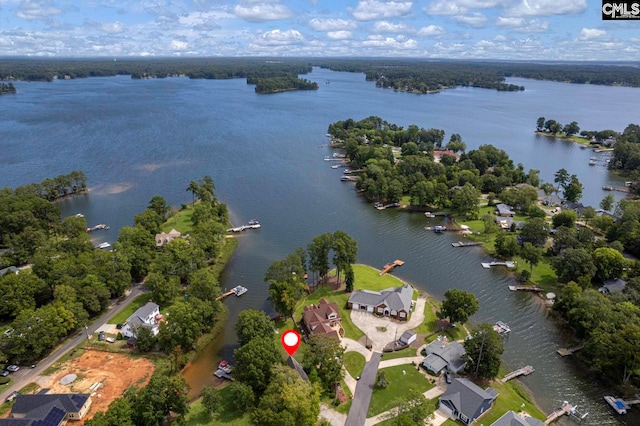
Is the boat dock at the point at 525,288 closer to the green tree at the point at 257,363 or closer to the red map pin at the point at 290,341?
the red map pin at the point at 290,341

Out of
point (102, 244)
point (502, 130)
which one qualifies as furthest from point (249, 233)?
point (502, 130)

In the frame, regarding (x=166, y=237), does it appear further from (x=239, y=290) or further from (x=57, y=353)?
(x=57, y=353)

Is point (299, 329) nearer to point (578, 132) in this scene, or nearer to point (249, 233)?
point (249, 233)

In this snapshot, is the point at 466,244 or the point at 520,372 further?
the point at 466,244

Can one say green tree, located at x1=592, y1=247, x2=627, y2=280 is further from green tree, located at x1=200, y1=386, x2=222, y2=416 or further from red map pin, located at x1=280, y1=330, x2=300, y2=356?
green tree, located at x1=200, y1=386, x2=222, y2=416

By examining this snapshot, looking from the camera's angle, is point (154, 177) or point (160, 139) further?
point (160, 139)

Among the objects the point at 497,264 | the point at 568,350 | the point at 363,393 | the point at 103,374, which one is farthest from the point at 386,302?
the point at 103,374

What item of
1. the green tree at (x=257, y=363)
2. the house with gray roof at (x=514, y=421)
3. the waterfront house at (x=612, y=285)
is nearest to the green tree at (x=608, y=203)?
the waterfront house at (x=612, y=285)
